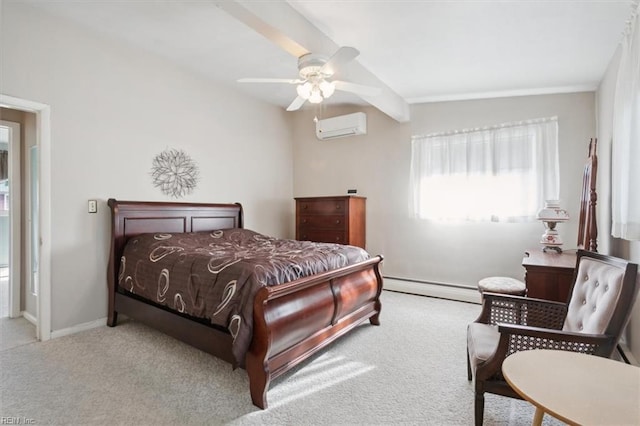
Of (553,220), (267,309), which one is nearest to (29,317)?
(267,309)

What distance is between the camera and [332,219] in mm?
4652

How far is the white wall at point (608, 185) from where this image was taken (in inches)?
89.6

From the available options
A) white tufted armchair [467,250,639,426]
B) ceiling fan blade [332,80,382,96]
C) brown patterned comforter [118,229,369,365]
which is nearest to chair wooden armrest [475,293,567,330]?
white tufted armchair [467,250,639,426]

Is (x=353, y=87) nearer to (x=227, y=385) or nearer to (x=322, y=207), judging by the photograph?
(x=322, y=207)

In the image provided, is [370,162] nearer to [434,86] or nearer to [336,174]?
[336,174]

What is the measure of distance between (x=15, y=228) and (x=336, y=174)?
413 centimetres

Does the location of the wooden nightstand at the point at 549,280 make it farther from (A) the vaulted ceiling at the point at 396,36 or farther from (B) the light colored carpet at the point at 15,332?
(B) the light colored carpet at the point at 15,332

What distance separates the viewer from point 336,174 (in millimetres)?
5273

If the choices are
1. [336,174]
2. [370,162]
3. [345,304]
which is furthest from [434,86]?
[345,304]

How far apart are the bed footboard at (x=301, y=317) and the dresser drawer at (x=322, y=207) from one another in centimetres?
162

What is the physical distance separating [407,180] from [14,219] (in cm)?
480

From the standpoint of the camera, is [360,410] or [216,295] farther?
[216,295]

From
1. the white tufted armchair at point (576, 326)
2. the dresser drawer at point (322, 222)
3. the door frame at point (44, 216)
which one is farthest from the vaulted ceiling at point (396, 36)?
the white tufted armchair at point (576, 326)

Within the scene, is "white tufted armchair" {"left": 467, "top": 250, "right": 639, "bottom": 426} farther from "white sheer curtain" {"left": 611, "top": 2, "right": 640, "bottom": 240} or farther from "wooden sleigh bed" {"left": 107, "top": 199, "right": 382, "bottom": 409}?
"wooden sleigh bed" {"left": 107, "top": 199, "right": 382, "bottom": 409}
